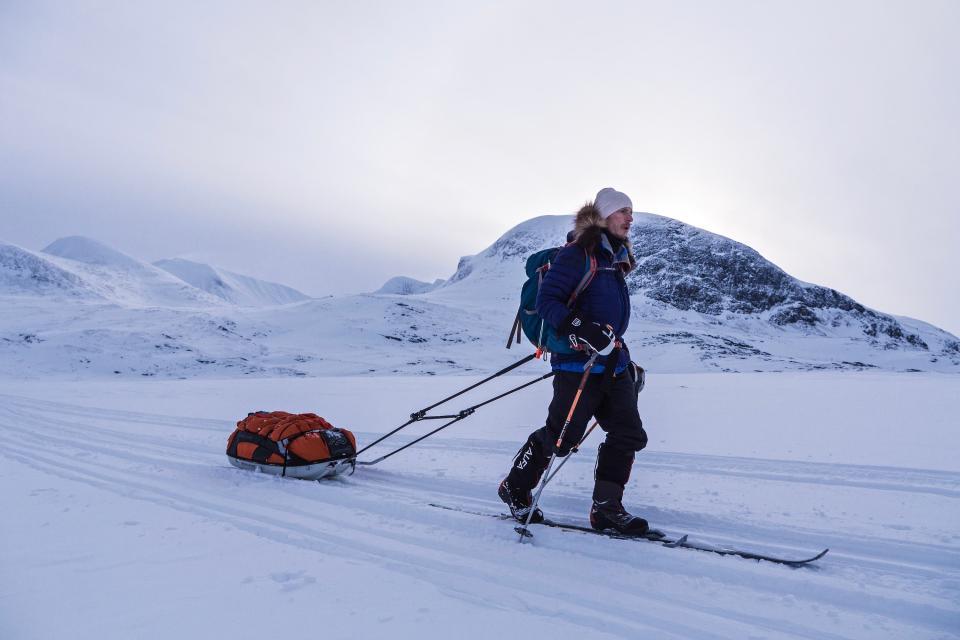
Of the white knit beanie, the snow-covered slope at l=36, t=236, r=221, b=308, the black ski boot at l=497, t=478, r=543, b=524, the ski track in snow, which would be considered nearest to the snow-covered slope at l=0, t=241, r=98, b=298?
the snow-covered slope at l=36, t=236, r=221, b=308

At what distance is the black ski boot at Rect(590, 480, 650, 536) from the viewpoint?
3.29 meters

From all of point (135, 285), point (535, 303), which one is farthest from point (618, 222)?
point (135, 285)

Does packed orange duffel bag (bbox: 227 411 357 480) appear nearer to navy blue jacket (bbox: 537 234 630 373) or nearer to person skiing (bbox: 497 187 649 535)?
person skiing (bbox: 497 187 649 535)

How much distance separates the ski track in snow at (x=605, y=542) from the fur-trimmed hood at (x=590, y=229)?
70.5 inches

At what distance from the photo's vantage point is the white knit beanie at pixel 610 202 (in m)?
3.51

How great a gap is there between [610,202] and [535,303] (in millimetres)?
830

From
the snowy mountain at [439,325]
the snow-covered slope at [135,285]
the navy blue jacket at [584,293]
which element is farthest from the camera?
the snow-covered slope at [135,285]

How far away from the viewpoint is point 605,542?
3102 millimetres

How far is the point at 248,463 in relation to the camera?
4742mm

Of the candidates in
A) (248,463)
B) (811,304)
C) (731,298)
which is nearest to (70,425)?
(248,463)

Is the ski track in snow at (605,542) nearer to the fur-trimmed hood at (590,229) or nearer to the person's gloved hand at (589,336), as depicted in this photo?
the person's gloved hand at (589,336)

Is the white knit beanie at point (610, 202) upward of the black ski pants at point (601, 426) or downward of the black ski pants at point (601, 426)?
upward

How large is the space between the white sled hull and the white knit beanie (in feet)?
10.1

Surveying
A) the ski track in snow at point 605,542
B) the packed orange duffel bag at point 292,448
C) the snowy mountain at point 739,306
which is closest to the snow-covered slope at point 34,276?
the snowy mountain at point 739,306
